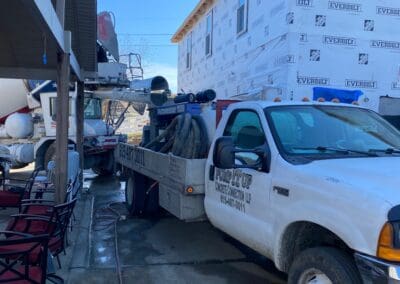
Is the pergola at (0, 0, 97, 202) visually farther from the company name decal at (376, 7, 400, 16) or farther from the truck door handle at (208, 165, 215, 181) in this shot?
the company name decal at (376, 7, 400, 16)

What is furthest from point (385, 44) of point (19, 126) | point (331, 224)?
point (19, 126)

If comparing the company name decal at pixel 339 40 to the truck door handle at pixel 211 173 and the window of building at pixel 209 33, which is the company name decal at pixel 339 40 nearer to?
the truck door handle at pixel 211 173

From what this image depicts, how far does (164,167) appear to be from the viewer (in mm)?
5941

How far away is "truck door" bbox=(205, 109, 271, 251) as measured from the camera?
4.08 m

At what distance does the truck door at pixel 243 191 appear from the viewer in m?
4.08

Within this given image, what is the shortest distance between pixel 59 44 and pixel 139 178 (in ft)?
9.75

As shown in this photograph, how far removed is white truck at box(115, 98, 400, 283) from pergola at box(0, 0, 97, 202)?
1614 mm

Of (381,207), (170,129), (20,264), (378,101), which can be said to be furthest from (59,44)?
(378,101)

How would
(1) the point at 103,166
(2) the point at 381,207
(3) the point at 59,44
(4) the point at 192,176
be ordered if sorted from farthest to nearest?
(1) the point at 103,166, (3) the point at 59,44, (4) the point at 192,176, (2) the point at 381,207

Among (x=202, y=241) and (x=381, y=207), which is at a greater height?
(x=381, y=207)

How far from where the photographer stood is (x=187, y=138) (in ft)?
19.2

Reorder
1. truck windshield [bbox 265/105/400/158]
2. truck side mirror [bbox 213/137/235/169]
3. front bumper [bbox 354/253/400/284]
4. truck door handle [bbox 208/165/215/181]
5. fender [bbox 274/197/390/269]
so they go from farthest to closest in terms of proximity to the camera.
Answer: truck door handle [bbox 208/165/215/181] < truck windshield [bbox 265/105/400/158] < truck side mirror [bbox 213/137/235/169] < fender [bbox 274/197/390/269] < front bumper [bbox 354/253/400/284]

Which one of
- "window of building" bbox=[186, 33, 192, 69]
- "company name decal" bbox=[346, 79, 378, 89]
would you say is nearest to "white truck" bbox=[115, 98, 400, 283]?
"company name decal" bbox=[346, 79, 378, 89]

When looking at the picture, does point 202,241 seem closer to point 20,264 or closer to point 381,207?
point 20,264
